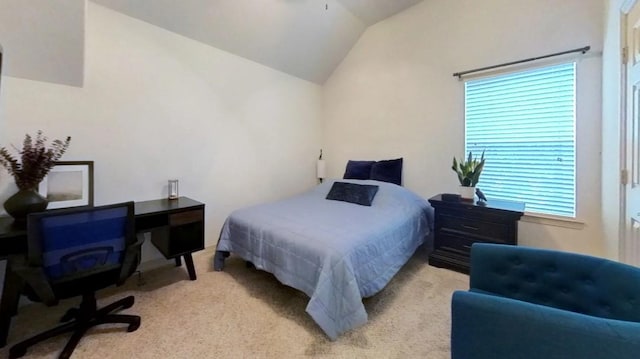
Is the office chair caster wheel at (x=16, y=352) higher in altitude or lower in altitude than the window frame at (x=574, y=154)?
lower

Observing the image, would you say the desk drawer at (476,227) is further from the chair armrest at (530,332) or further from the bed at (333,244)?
the chair armrest at (530,332)

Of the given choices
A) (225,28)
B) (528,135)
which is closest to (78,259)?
(225,28)

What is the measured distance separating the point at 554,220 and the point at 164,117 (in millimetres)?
4219

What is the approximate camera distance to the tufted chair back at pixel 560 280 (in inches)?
45.7

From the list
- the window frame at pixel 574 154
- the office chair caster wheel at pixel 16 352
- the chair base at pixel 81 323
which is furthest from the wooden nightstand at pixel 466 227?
the office chair caster wheel at pixel 16 352

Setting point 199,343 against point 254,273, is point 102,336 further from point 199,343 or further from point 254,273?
point 254,273

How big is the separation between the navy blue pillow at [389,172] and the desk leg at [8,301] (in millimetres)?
3436

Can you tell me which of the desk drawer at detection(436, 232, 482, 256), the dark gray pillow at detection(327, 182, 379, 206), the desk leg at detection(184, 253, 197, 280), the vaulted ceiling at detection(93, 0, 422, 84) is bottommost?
the desk leg at detection(184, 253, 197, 280)

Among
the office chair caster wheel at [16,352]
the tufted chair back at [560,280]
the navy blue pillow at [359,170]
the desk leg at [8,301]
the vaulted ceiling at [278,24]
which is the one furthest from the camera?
the navy blue pillow at [359,170]

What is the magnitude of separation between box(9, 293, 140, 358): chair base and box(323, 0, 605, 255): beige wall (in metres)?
3.29

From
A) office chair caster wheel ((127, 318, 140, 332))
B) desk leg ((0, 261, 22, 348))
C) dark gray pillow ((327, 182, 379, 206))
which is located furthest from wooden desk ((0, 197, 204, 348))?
dark gray pillow ((327, 182, 379, 206))

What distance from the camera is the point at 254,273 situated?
2.64m

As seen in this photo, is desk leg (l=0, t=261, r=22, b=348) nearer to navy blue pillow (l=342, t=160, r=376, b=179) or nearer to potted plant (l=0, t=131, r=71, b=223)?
potted plant (l=0, t=131, r=71, b=223)

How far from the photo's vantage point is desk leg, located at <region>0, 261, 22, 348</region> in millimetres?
1660
